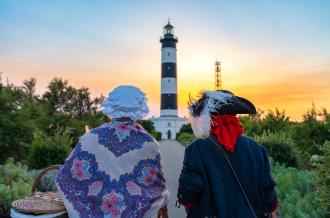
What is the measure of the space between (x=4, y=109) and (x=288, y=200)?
10.9 metres

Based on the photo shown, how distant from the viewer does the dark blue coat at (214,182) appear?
372 centimetres

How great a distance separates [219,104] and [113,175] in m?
1.19

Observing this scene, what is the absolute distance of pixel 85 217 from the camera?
422cm

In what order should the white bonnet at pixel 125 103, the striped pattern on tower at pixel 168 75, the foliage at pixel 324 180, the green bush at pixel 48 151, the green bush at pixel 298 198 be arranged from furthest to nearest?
the striped pattern on tower at pixel 168 75, the green bush at pixel 48 151, the green bush at pixel 298 198, the foliage at pixel 324 180, the white bonnet at pixel 125 103

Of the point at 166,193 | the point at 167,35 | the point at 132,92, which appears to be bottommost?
the point at 166,193

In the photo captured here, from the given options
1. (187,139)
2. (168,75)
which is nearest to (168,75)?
(168,75)

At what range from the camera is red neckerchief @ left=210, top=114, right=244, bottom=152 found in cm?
385

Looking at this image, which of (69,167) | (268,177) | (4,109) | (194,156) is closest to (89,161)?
(69,167)

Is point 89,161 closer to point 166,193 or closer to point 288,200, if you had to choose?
point 166,193

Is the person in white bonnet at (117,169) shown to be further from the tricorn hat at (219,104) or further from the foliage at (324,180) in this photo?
the foliage at (324,180)

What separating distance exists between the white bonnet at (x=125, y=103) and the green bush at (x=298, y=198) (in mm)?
3280

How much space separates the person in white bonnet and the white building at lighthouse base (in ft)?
243

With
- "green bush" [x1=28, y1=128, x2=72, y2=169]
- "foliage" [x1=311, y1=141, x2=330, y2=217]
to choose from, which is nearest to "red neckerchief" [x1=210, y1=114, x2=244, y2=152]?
"foliage" [x1=311, y1=141, x2=330, y2=217]

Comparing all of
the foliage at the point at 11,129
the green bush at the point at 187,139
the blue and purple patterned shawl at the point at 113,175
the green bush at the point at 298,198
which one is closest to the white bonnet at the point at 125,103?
the blue and purple patterned shawl at the point at 113,175
